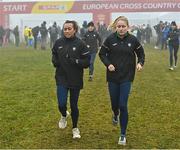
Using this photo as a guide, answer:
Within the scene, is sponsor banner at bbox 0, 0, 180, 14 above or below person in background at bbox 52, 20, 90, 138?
above

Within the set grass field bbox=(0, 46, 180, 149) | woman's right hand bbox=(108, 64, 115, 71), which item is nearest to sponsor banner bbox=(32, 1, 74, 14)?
grass field bbox=(0, 46, 180, 149)

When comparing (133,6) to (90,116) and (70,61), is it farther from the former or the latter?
(70,61)

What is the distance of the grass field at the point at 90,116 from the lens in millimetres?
5848

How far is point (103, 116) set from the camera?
7492mm

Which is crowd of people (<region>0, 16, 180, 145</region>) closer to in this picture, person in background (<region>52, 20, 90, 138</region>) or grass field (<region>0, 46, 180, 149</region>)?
person in background (<region>52, 20, 90, 138</region>)

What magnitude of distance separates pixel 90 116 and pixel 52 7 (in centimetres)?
3412

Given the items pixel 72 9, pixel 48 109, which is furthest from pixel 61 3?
pixel 48 109

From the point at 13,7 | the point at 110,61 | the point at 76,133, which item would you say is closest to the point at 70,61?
the point at 110,61

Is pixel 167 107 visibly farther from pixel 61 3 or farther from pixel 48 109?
pixel 61 3

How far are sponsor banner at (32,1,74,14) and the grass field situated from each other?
28.4m

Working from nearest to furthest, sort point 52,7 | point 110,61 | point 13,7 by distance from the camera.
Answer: point 110,61 → point 13,7 → point 52,7

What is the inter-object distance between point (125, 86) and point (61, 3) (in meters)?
35.4

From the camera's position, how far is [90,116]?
7.47m

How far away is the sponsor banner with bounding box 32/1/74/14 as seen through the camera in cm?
3978
